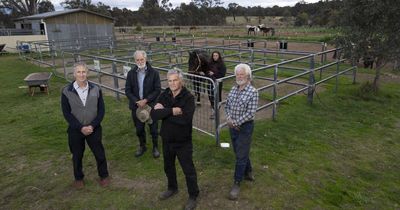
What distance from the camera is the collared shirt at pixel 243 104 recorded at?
12.6ft

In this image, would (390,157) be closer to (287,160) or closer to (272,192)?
(287,160)

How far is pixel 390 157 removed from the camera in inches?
212

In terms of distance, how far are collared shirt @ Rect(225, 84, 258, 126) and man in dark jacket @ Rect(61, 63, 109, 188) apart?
6.02 feet

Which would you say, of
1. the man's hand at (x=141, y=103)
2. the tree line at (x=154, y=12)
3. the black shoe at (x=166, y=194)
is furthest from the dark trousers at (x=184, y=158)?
the tree line at (x=154, y=12)

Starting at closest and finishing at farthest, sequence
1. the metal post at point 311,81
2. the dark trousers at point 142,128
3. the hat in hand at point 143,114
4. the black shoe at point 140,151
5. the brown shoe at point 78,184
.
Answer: the brown shoe at point 78,184 → the hat in hand at point 143,114 → the dark trousers at point 142,128 → the black shoe at point 140,151 → the metal post at point 311,81

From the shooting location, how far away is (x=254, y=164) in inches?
197

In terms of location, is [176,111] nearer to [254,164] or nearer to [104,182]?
[104,182]

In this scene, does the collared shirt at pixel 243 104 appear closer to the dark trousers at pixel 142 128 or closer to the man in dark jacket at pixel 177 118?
the man in dark jacket at pixel 177 118

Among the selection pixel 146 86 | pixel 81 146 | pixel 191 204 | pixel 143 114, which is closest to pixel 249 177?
pixel 191 204

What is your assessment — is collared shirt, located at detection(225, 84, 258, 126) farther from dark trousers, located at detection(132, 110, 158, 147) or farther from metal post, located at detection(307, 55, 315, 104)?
metal post, located at detection(307, 55, 315, 104)

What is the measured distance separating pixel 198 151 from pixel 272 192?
165 centimetres

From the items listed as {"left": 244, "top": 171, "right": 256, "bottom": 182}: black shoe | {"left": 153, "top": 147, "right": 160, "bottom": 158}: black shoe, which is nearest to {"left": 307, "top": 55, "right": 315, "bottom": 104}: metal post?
{"left": 244, "top": 171, "right": 256, "bottom": 182}: black shoe

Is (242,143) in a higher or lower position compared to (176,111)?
lower

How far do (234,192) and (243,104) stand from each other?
1197 millimetres
